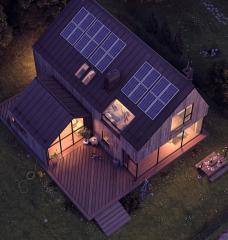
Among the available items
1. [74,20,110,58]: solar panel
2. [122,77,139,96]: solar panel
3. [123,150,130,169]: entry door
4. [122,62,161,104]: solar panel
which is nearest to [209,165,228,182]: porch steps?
[123,150,130,169]: entry door

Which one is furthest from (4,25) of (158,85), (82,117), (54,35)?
(158,85)

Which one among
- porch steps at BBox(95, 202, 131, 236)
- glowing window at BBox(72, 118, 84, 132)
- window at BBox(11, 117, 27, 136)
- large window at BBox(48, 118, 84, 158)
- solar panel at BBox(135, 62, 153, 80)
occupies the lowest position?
Answer: window at BBox(11, 117, 27, 136)

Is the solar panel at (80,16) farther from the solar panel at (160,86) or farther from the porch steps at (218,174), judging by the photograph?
the porch steps at (218,174)

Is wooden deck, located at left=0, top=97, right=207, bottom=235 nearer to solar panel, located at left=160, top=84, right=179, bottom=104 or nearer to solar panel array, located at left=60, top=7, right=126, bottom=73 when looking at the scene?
solar panel, located at left=160, top=84, right=179, bottom=104

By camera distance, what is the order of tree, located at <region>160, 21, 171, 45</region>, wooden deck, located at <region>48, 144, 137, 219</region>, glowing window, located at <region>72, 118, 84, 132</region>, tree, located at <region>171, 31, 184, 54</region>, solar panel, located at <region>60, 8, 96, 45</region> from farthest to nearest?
tree, located at <region>160, 21, 171, 45</region> → tree, located at <region>171, 31, 184, 54</region> → solar panel, located at <region>60, 8, 96, 45</region> → glowing window, located at <region>72, 118, 84, 132</region> → wooden deck, located at <region>48, 144, 137, 219</region>

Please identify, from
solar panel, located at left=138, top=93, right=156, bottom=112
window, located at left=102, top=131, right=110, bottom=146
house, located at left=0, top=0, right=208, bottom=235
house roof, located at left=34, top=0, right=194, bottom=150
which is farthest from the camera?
window, located at left=102, top=131, right=110, bottom=146

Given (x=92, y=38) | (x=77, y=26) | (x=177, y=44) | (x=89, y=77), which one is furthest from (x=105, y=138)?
(x=177, y=44)
